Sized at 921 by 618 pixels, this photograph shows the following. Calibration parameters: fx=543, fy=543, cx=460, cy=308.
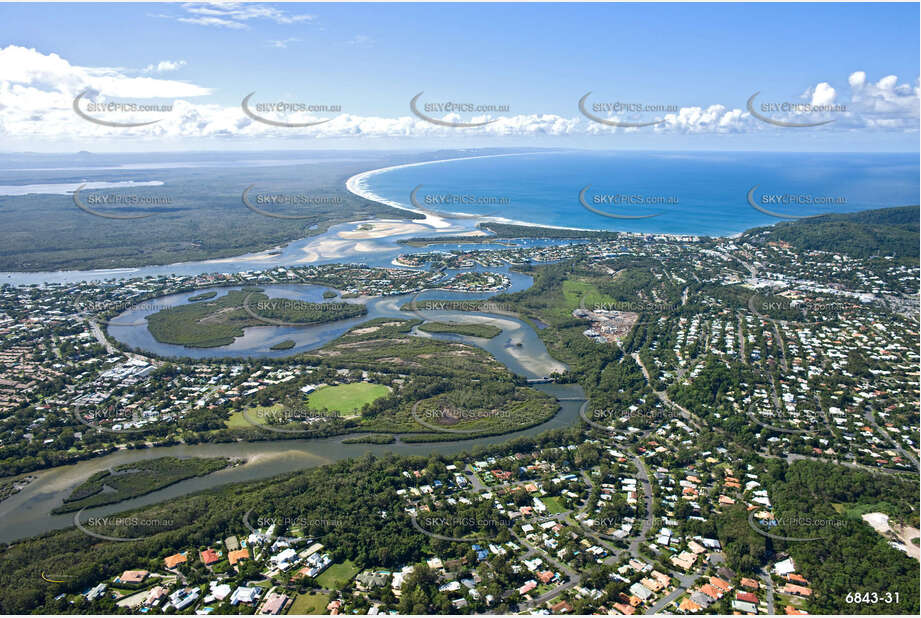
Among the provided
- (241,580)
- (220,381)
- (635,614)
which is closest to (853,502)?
(635,614)

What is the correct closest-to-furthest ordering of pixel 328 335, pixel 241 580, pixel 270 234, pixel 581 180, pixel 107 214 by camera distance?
pixel 241 580
pixel 328 335
pixel 270 234
pixel 107 214
pixel 581 180

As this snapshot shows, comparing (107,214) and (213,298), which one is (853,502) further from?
(107,214)

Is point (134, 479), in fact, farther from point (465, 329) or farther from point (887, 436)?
point (887, 436)

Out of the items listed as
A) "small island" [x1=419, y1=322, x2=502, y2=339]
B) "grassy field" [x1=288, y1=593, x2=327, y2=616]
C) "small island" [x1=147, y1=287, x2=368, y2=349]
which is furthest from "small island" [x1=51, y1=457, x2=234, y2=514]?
"small island" [x1=419, y1=322, x2=502, y2=339]

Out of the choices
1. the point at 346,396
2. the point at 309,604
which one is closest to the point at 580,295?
the point at 346,396

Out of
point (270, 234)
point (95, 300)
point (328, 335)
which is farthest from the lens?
point (270, 234)

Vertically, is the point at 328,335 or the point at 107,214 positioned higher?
the point at 107,214

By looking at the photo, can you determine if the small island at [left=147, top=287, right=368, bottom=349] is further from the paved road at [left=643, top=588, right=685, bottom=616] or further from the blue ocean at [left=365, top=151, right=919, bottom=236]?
the blue ocean at [left=365, top=151, right=919, bottom=236]
